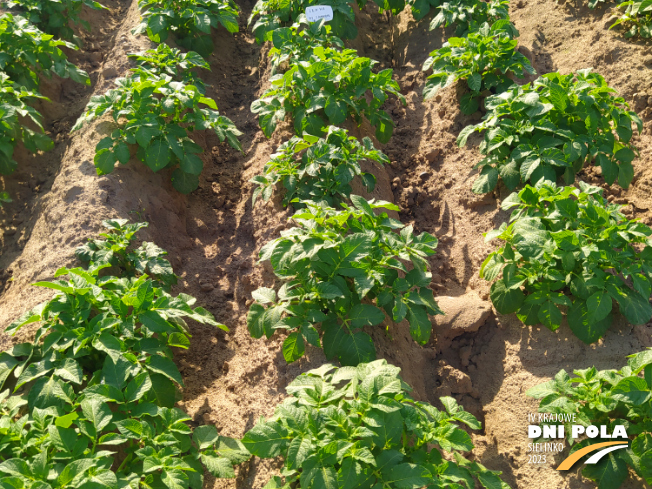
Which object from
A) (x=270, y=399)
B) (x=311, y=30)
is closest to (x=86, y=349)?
(x=270, y=399)

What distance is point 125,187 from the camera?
3428 millimetres

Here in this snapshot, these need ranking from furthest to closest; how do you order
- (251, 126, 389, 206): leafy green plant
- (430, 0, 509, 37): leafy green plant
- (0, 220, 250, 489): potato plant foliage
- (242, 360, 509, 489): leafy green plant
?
1. (430, 0, 509, 37): leafy green plant
2. (251, 126, 389, 206): leafy green plant
3. (0, 220, 250, 489): potato plant foliage
4. (242, 360, 509, 489): leafy green plant

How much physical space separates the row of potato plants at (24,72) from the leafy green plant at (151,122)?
660mm

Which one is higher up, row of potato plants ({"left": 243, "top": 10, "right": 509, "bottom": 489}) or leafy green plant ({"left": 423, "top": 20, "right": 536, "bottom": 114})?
leafy green plant ({"left": 423, "top": 20, "right": 536, "bottom": 114})

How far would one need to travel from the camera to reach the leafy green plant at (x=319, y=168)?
301 cm

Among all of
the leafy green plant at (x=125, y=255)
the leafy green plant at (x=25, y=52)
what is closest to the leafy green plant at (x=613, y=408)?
the leafy green plant at (x=125, y=255)

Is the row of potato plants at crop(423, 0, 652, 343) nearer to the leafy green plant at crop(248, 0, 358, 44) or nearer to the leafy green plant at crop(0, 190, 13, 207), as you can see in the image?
the leafy green plant at crop(248, 0, 358, 44)

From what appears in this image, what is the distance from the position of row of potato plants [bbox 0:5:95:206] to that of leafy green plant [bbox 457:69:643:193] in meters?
3.38

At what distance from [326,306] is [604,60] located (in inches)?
124

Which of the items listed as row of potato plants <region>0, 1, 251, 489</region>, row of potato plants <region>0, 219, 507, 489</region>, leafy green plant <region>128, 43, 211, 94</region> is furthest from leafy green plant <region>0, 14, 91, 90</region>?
row of potato plants <region>0, 219, 507, 489</region>

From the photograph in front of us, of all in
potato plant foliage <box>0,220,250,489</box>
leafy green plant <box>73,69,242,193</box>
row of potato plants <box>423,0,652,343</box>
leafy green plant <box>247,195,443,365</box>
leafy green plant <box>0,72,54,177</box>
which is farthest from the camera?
leafy green plant <box>0,72,54,177</box>

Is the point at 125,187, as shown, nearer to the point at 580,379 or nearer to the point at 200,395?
the point at 200,395

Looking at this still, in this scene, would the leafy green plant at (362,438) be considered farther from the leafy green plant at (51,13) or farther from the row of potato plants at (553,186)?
the leafy green plant at (51,13)

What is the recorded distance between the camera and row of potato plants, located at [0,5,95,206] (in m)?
3.77
